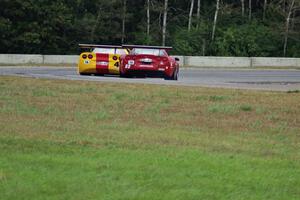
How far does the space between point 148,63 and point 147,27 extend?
35.3m

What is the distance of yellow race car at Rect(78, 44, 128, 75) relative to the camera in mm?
26156

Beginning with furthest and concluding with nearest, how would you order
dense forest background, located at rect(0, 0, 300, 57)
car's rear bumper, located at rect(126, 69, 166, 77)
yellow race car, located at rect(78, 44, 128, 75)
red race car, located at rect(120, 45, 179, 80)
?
dense forest background, located at rect(0, 0, 300, 57)
yellow race car, located at rect(78, 44, 128, 75)
car's rear bumper, located at rect(126, 69, 166, 77)
red race car, located at rect(120, 45, 179, 80)

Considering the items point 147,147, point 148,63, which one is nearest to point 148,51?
point 148,63

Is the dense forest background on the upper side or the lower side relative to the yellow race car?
upper

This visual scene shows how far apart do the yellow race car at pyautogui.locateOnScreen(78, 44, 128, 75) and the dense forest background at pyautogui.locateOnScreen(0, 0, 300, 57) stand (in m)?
28.1

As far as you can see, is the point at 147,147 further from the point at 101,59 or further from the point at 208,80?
the point at 208,80

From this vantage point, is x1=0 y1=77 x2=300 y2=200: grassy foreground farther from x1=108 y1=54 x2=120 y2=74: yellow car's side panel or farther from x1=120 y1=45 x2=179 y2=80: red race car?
x1=108 y1=54 x2=120 y2=74: yellow car's side panel

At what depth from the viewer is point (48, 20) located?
55.8 meters

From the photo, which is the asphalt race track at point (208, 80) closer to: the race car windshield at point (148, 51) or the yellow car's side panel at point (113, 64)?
the yellow car's side panel at point (113, 64)

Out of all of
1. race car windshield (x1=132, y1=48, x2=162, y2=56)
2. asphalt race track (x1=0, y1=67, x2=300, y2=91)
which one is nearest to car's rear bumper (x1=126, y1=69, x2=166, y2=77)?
asphalt race track (x1=0, y1=67, x2=300, y2=91)

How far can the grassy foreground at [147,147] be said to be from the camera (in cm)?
709

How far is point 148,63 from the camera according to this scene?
24906 mm

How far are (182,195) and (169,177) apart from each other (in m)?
0.76

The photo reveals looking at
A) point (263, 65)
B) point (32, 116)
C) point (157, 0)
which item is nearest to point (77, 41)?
point (157, 0)
